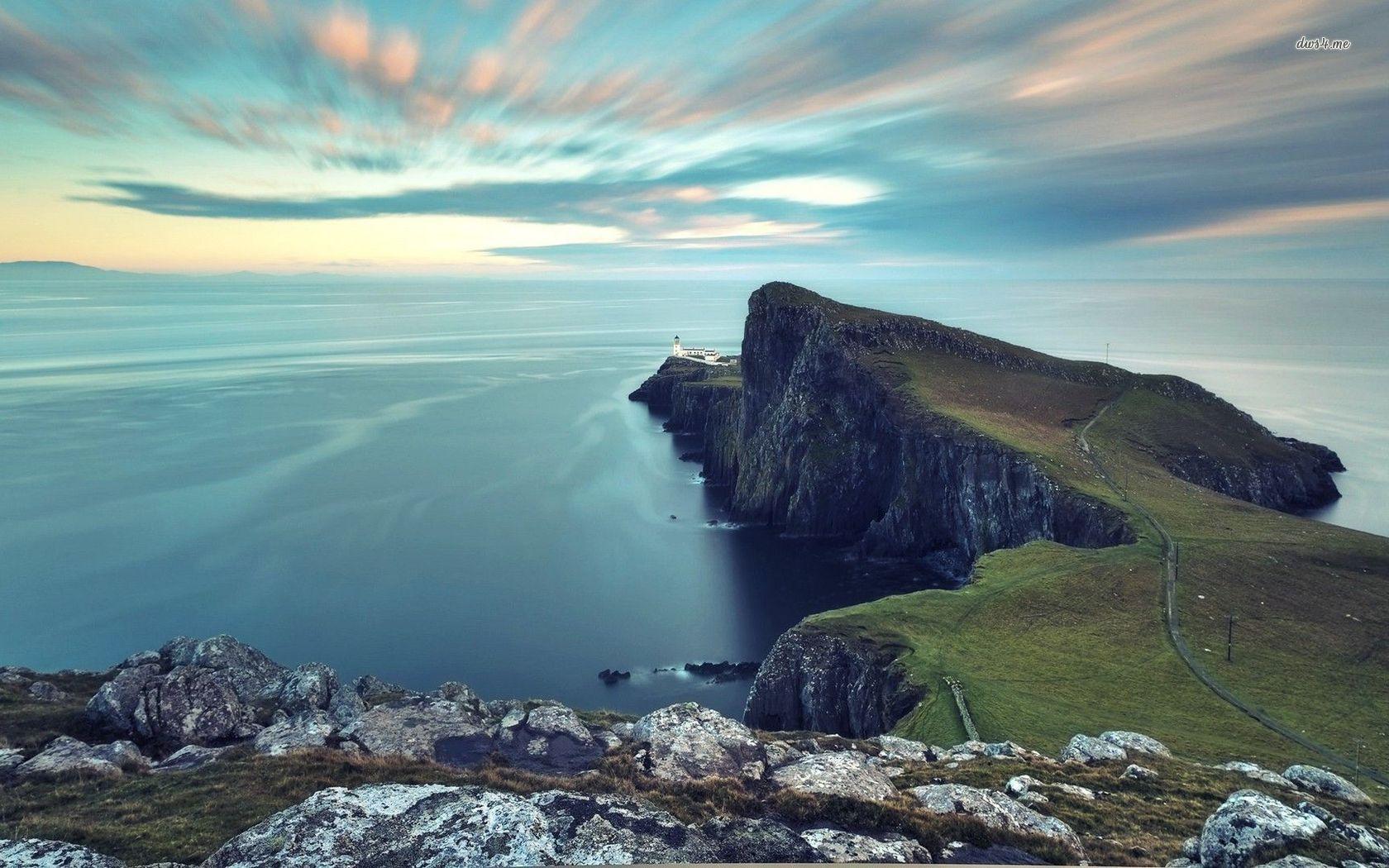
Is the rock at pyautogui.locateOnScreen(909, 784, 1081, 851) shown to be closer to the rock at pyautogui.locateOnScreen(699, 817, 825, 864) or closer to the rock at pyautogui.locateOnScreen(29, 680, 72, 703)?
the rock at pyautogui.locateOnScreen(699, 817, 825, 864)

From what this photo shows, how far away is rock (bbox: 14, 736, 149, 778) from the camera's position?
23625 millimetres

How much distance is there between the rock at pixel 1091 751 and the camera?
29150 mm

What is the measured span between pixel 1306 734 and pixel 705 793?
38760 mm

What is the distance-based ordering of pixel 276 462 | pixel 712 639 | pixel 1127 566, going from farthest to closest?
pixel 276 462 < pixel 712 639 < pixel 1127 566

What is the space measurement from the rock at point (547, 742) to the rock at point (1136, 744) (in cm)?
2381

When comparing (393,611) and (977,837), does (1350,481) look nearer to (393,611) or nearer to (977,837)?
(977,837)

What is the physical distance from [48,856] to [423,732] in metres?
13.4

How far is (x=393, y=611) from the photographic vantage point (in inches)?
2997

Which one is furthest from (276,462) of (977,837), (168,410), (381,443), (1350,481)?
(1350,481)

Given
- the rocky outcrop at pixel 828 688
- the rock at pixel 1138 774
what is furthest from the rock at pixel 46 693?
the rock at pixel 1138 774

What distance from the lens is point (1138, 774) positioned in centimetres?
2622

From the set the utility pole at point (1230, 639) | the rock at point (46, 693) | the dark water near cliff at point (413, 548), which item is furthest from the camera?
the dark water near cliff at point (413, 548)

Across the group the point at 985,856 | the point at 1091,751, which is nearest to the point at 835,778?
the point at 985,856

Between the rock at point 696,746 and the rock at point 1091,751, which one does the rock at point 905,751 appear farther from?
the rock at point 696,746
